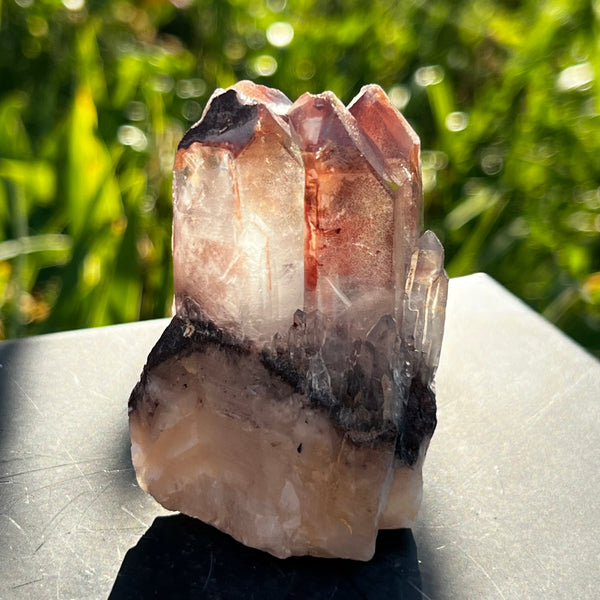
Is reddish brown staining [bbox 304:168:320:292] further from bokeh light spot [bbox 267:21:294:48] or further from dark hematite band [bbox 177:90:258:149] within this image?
bokeh light spot [bbox 267:21:294:48]

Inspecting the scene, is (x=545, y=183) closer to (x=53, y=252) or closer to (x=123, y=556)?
(x=53, y=252)

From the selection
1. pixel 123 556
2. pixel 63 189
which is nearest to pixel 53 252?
pixel 63 189

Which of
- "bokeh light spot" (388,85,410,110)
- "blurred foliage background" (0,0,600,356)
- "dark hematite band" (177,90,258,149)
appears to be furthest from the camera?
"bokeh light spot" (388,85,410,110)

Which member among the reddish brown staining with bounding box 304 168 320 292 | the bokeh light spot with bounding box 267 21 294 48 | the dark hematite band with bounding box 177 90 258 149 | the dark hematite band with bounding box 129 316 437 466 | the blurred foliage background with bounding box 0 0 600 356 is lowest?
the blurred foliage background with bounding box 0 0 600 356

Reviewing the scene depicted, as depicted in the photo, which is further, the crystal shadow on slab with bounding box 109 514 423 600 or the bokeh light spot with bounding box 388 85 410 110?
the bokeh light spot with bounding box 388 85 410 110

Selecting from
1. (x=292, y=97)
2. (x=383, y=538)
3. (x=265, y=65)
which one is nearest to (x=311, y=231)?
(x=383, y=538)

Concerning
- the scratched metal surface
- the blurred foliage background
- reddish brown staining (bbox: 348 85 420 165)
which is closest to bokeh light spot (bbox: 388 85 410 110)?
the blurred foliage background

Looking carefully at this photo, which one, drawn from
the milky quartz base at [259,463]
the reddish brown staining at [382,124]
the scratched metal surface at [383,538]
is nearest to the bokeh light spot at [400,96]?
the scratched metal surface at [383,538]
